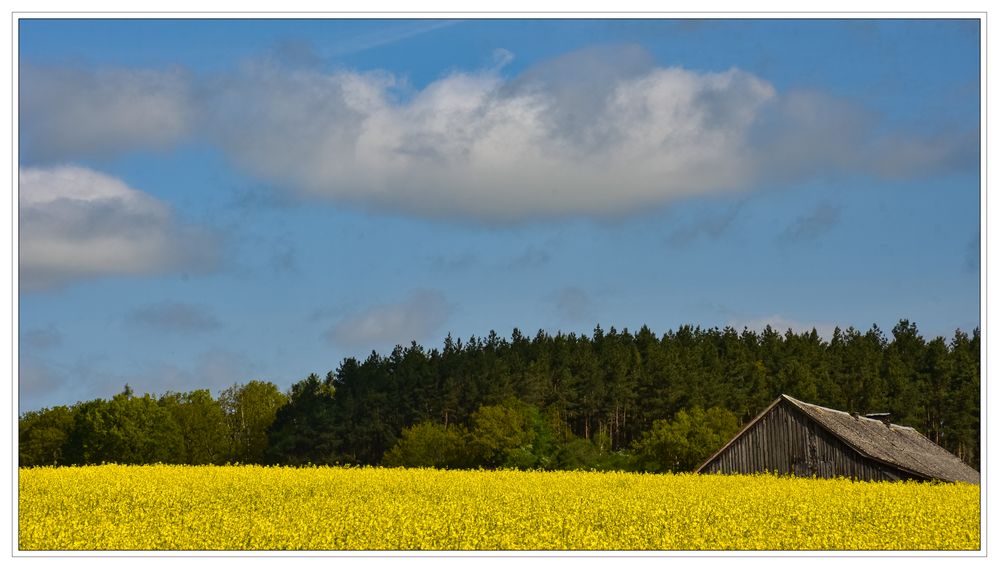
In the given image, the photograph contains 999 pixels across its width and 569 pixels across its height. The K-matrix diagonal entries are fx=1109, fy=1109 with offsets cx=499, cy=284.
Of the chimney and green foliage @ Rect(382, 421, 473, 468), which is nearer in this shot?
the chimney

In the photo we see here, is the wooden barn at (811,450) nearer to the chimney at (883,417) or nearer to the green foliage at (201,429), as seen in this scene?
the chimney at (883,417)

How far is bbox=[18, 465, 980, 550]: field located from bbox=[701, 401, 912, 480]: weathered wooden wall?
22.5 feet

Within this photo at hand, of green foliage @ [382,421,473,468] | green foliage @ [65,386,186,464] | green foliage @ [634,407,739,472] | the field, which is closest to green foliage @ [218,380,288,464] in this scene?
green foliage @ [65,386,186,464]

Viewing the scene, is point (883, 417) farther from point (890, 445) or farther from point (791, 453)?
point (791, 453)

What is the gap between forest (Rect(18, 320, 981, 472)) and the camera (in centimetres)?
7538

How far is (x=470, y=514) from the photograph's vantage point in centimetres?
1838

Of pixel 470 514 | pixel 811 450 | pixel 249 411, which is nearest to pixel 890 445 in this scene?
pixel 811 450

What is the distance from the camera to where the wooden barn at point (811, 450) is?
3525cm

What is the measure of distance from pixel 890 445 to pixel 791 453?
17.1 feet

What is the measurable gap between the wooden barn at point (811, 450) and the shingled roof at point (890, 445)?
0.10ft

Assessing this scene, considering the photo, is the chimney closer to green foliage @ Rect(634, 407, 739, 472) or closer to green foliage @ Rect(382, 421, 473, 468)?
green foliage @ Rect(634, 407, 739, 472)

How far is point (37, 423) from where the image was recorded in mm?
82125
